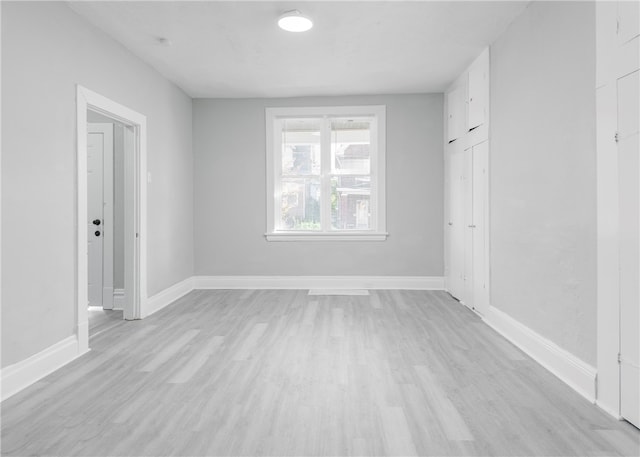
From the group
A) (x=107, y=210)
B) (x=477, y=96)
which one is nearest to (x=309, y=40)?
(x=477, y=96)

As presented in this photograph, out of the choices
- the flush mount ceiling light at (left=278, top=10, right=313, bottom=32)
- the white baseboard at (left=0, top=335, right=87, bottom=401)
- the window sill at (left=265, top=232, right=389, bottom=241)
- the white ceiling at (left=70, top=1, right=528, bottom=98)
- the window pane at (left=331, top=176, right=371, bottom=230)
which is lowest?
the white baseboard at (left=0, top=335, right=87, bottom=401)

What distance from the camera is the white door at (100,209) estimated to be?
4.75 metres

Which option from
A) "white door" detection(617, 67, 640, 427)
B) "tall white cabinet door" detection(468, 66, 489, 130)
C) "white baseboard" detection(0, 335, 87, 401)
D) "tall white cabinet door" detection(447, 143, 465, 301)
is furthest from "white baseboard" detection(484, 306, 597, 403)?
"white baseboard" detection(0, 335, 87, 401)

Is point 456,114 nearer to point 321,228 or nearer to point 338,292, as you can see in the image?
point 321,228

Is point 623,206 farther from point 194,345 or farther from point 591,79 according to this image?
point 194,345

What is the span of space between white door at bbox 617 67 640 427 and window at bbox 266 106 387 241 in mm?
3847

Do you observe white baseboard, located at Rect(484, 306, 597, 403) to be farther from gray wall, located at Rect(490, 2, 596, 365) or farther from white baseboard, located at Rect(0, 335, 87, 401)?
white baseboard, located at Rect(0, 335, 87, 401)

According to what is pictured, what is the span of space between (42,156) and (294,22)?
218 cm

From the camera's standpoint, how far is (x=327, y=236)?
6.03 m

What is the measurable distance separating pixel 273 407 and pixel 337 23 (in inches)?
121

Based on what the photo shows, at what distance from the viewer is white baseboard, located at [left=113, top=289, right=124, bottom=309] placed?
15.9 ft

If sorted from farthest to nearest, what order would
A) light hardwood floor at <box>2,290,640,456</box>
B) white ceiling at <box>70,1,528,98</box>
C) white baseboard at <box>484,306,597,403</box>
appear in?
white ceiling at <box>70,1,528,98</box>, white baseboard at <box>484,306,597,403</box>, light hardwood floor at <box>2,290,640,456</box>

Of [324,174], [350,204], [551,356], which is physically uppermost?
[324,174]

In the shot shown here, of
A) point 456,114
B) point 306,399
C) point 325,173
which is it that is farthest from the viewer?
point 325,173
